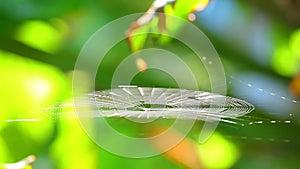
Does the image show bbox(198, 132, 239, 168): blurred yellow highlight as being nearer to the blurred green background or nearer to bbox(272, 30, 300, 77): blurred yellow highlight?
the blurred green background

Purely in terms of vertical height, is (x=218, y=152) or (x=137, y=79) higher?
(x=137, y=79)

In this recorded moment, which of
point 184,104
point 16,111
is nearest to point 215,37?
point 184,104

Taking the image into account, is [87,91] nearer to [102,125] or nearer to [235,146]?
[102,125]

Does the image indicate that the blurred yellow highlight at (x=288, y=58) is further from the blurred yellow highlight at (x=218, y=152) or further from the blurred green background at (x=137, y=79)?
the blurred yellow highlight at (x=218, y=152)

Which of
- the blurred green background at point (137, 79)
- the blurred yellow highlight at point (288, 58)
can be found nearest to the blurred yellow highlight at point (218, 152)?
the blurred green background at point (137, 79)

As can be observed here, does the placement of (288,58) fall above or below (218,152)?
above

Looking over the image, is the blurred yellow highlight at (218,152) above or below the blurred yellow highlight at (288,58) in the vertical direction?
below

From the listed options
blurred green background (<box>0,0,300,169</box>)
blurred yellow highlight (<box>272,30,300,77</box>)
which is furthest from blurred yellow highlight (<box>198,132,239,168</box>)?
blurred yellow highlight (<box>272,30,300,77</box>)
